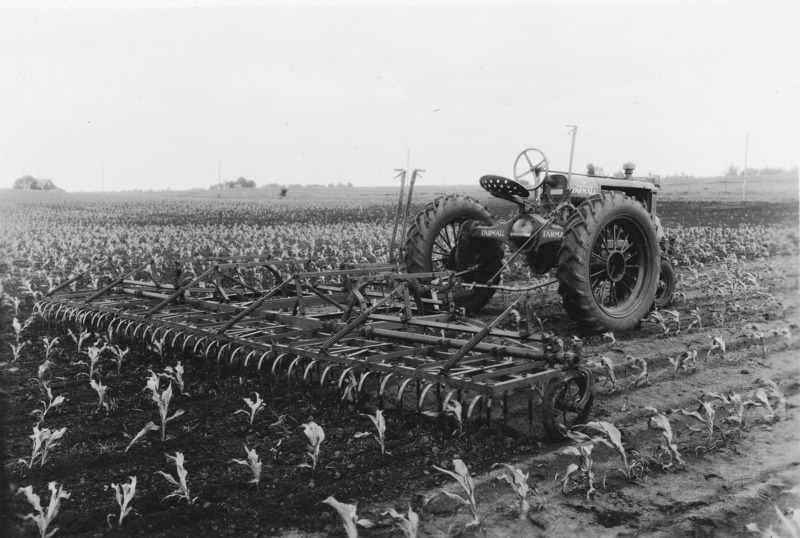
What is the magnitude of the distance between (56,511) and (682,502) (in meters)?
2.94

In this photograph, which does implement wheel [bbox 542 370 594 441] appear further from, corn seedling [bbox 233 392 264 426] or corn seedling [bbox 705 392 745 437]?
corn seedling [bbox 233 392 264 426]

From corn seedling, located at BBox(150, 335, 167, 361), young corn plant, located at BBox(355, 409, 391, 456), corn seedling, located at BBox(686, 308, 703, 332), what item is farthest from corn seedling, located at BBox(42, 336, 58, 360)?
corn seedling, located at BBox(686, 308, 703, 332)

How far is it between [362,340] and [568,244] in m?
2.20

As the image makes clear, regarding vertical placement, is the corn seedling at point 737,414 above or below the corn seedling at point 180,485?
above

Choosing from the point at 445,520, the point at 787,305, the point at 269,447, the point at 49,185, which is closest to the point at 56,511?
the point at 269,447

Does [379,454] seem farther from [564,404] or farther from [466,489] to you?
[564,404]

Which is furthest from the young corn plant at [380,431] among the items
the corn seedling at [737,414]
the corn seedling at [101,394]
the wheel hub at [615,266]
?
the wheel hub at [615,266]

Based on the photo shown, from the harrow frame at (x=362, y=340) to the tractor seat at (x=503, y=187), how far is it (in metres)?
1.25

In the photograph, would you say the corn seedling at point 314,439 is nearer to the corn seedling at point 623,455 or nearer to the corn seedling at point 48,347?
the corn seedling at point 623,455

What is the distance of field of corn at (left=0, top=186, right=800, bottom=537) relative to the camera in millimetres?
2945

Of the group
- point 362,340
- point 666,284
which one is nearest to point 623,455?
point 362,340

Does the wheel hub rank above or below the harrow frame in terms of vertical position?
above

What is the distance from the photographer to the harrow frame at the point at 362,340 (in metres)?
3.94

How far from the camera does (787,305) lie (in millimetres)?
8227
